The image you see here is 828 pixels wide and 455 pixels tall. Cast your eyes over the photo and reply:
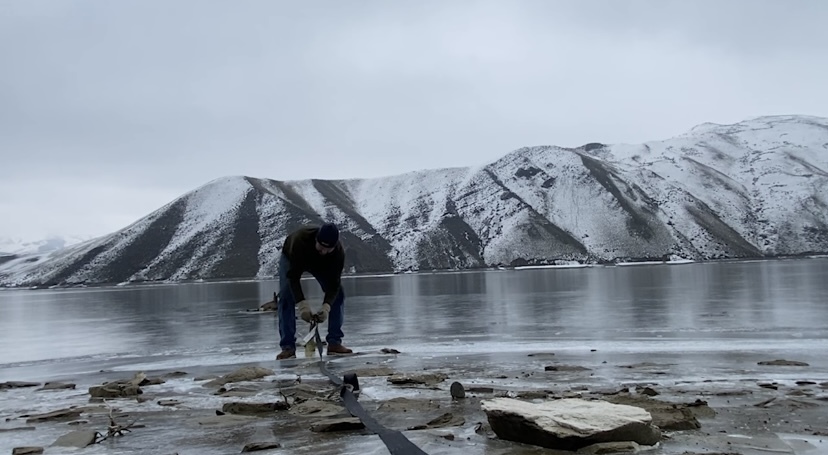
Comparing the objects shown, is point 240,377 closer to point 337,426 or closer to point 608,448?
point 337,426

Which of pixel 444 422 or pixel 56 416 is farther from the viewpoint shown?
pixel 56 416

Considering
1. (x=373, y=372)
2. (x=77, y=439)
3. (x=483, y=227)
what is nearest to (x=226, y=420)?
(x=77, y=439)

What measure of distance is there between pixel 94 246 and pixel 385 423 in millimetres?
184029

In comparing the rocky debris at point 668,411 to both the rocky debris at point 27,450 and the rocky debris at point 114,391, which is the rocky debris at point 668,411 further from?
the rocky debris at point 114,391

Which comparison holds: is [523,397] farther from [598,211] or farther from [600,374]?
[598,211]

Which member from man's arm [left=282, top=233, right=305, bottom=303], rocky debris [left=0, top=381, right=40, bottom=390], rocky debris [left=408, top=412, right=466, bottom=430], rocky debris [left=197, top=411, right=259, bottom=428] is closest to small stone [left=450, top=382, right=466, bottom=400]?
rocky debris [left=408, top=412, right=466, bottom=430]

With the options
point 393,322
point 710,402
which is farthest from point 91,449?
point 393,322

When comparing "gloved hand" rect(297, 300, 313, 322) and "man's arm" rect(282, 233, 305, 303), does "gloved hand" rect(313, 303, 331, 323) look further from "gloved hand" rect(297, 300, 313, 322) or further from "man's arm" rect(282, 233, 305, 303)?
"man's arm" rect(282, 233, 305, 303)

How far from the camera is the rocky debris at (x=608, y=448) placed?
165 inches

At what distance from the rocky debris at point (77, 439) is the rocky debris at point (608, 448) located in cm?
334

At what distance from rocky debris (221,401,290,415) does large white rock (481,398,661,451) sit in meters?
2.07

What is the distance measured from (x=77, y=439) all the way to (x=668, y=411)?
4.25 meters

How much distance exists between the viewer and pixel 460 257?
16150 cm

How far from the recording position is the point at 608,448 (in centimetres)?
420
